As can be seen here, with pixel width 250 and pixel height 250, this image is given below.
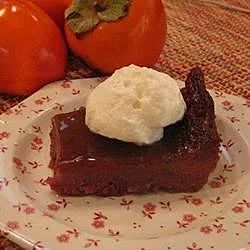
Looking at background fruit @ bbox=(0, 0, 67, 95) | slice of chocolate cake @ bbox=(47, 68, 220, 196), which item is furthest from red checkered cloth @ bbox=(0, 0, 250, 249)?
slice of chocolate cake @ bbox=(47, 68, 220, 196)

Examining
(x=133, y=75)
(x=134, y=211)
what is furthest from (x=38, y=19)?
(x=134, y=211)

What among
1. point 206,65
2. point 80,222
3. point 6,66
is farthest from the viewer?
point 206,65

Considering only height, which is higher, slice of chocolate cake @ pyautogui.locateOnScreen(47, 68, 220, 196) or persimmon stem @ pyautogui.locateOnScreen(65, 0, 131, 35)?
persimmon stem @ pyautogui.locateOnScreen(65, 0, 131, 35)

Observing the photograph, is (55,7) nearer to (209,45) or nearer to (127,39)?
(127,39)

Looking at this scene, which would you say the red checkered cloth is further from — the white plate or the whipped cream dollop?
the whipped cream dollop

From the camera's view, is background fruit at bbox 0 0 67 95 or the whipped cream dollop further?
background fruit at bbox 0 0 67 95

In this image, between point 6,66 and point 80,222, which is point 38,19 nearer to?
point 6,66

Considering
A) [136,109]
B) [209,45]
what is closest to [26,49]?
[136,109]

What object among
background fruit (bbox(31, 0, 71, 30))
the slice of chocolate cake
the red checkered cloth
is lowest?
the red checkered cloth
